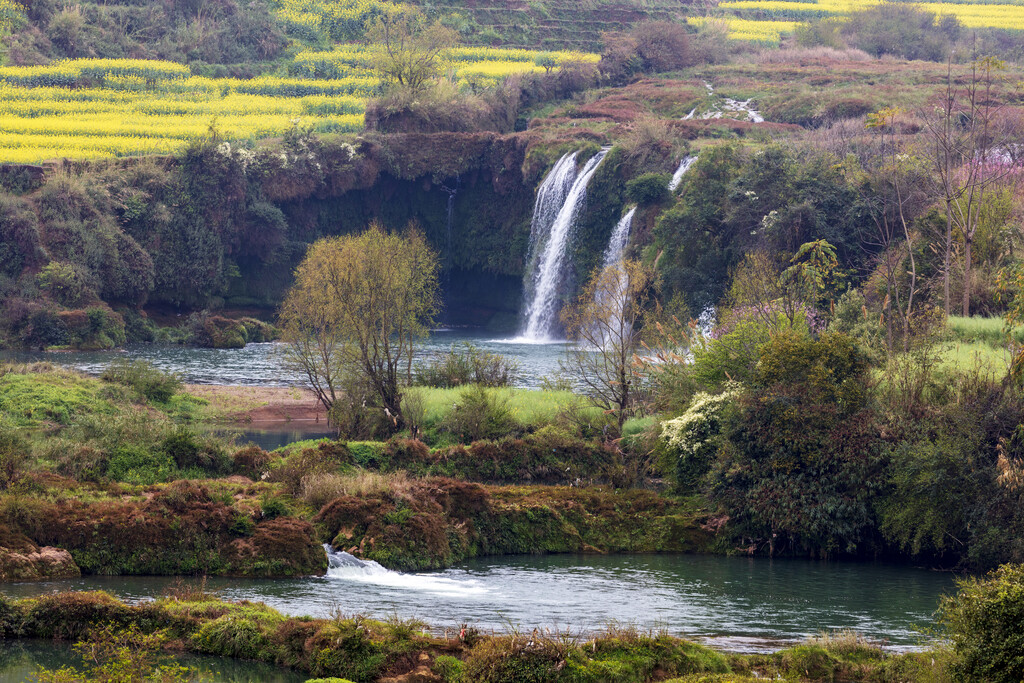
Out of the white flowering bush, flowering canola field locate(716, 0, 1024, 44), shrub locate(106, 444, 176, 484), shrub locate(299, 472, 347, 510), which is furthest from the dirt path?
flowering canola field locate(716, 0, 1024, 44)

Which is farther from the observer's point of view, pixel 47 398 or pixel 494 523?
pixel 47 398

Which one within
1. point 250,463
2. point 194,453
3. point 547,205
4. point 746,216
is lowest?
point 250,463

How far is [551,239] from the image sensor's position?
215 feet

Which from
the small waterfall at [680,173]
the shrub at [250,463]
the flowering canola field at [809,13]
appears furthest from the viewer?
the flowering canola field at [809,13]

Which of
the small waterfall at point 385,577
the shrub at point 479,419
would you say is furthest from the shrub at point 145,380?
the small waterfall at point 385,577

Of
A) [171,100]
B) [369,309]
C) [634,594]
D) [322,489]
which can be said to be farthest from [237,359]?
[634,594]

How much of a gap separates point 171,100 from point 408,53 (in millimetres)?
17221

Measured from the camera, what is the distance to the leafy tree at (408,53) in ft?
281

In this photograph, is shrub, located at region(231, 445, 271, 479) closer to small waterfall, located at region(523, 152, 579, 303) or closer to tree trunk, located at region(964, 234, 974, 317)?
tree trunk, located at region(964, 234, 974, 317)

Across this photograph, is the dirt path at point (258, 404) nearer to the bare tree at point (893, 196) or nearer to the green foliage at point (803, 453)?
the green foliage at point (803, 453)

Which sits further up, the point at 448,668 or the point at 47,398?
the point at 47,398

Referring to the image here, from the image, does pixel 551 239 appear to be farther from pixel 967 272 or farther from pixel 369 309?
pixel 967 272

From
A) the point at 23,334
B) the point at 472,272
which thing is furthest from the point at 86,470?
the point at 472,272

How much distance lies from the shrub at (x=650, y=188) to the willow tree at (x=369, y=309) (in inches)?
926
